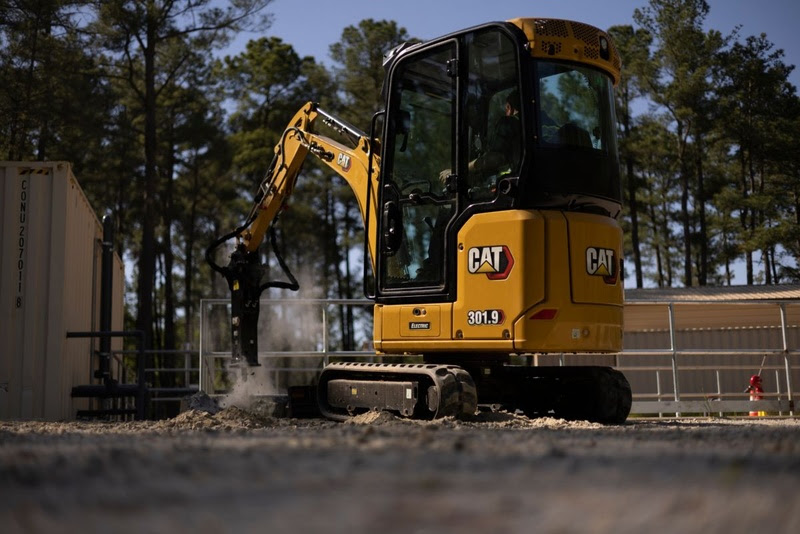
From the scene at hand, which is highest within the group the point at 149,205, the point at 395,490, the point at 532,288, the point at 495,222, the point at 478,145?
the point at 149,205

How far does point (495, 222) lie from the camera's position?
788 cm

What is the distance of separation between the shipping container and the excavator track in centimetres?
336

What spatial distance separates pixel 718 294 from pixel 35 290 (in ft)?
69.0

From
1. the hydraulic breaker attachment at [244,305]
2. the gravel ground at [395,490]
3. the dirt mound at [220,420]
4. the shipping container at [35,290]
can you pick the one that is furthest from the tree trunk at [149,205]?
the gravel ground at [395,490]

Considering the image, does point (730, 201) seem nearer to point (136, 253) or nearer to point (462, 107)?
point (136, 253)

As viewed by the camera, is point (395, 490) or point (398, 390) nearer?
point (395, 490)

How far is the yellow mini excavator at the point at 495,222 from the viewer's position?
Result: 25.7 ft

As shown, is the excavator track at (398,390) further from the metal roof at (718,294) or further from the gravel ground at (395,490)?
the metal roof at (718,294)

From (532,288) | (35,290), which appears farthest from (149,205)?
(532,288)

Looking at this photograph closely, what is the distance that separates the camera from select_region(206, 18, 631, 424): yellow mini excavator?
25.7ft

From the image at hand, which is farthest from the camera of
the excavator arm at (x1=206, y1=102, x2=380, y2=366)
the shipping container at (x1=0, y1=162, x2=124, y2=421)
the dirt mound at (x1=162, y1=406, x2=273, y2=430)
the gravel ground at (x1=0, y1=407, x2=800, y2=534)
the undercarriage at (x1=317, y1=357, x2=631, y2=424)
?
the shipping container at (x1=0, y1=162, x2=124, y2=421)

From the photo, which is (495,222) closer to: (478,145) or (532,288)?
(532,288)

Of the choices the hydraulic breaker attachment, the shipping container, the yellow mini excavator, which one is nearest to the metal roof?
the hydraulic breaker attachment

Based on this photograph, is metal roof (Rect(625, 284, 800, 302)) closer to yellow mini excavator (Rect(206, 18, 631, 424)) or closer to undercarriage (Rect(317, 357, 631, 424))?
undercarriage (Rect(317, 357, 631, 424))
